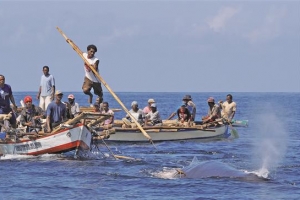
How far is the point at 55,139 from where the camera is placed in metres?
27.3

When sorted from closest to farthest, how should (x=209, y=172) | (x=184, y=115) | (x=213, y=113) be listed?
1. (x=209, y=172)
2. (x=184, y=115)
3. (x=213, y=113)

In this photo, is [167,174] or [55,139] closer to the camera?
[167,174]

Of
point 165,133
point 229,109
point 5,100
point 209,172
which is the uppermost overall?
point 5,100

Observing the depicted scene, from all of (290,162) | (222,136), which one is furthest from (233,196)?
(222,136)

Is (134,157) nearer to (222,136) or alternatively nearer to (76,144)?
(76,144)

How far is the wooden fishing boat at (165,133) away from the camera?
113 ft

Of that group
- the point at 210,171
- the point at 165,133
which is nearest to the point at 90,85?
the point at 165,133

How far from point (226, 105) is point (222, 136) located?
1.39 metres

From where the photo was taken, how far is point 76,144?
27.2 m

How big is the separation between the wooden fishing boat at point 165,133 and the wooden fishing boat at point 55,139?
6.16 m

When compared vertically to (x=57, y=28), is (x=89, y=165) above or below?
below

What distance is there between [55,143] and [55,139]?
0.45 feet

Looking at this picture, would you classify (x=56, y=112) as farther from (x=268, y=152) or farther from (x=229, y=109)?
(x=229, y=109)

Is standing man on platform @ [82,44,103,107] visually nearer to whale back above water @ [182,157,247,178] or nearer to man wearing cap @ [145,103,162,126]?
man wearing cap @ [145,103,162,126]
